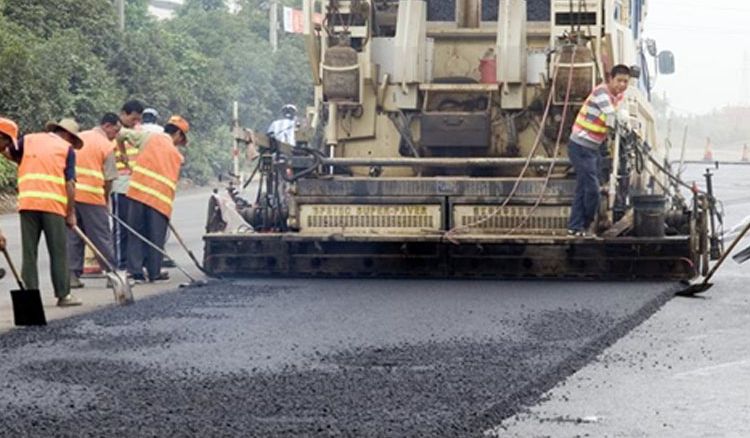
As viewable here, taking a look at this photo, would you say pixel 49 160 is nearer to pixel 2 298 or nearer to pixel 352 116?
pixel 2 298

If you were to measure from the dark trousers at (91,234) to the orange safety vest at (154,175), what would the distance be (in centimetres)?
39

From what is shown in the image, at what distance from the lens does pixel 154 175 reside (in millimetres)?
13281

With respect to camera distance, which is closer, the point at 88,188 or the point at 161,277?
the point at 88,188

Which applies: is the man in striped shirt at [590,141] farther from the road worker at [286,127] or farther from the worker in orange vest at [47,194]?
the road worker at [286,127]

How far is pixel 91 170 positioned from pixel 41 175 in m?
1.79

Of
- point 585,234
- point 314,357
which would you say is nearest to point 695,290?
point 585,234

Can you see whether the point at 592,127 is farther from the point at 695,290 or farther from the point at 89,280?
the point at 89,280

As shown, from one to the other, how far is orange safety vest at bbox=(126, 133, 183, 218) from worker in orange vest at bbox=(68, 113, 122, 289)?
0.28m

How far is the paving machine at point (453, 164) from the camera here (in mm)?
12656

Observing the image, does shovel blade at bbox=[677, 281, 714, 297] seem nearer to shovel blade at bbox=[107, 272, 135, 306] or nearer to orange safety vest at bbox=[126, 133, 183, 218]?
shovel blade at bbox=[107, 272, 135, 306]

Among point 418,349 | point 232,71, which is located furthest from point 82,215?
point 232,71

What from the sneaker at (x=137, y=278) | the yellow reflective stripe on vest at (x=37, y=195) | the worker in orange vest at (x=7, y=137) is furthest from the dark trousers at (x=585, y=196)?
the worker in orange vest at (x=7, y=137)

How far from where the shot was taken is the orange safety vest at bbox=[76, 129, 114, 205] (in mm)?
12883

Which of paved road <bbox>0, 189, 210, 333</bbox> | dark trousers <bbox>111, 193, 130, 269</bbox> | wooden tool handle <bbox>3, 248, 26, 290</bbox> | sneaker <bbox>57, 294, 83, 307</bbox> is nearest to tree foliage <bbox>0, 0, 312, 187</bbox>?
paved road <bbox>0, 189, 210, 333</bbox>
